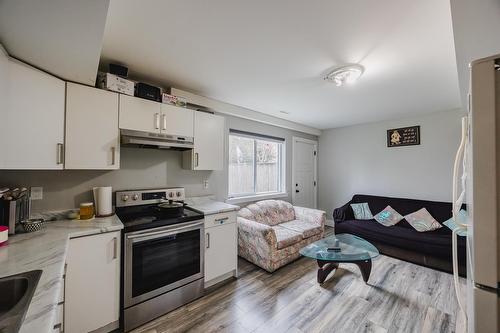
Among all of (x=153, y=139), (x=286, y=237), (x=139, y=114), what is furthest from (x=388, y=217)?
(x=139, y=114)

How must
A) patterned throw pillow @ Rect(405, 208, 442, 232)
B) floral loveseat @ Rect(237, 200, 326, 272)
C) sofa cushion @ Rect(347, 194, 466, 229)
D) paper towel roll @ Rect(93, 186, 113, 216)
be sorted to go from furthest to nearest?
sofa cushion @ Rect(347, 194, 466, 229) → patterned throw pillow @ Rect(405, 208, 442, 232) → floral loveseat @ Rect(237, 200, 326, 272) → paper towel roll @ Rect(93, 186, 113, 216)

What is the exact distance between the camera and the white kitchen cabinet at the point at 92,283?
4.92 feet

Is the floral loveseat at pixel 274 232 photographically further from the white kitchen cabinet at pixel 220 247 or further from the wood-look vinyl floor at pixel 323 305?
the white kitchen cabinet at pixel 220 247

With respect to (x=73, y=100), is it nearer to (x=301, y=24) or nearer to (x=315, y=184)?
(x=301, y=24)

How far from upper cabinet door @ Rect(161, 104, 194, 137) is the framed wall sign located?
3857 millimetres

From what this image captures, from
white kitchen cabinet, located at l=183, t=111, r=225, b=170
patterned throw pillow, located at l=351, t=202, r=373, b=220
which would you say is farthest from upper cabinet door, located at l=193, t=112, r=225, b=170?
patterned throw pillow, located at l=351, t=202, r=373, b=220

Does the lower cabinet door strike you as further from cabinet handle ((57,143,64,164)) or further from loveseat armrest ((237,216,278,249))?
cabinet handle ((57,143,64,164))

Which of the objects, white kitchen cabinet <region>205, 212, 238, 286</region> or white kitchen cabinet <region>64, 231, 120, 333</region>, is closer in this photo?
white kitchen cabinet <region>64, 231, 120, 333</region>

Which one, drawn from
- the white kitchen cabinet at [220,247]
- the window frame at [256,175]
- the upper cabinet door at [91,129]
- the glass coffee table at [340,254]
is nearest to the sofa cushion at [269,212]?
the window frame at [256,175]

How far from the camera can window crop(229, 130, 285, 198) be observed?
3541 millimetres

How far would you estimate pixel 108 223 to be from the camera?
174 centimetres

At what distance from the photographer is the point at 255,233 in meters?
2.69

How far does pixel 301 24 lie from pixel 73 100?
198 centimetres

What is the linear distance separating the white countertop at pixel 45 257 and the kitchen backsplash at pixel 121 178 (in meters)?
0.27
